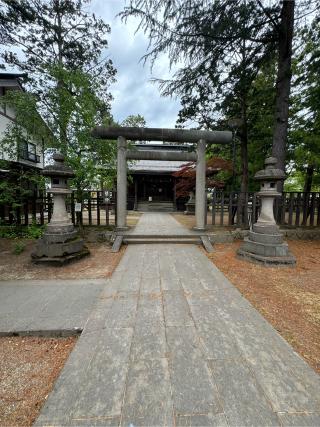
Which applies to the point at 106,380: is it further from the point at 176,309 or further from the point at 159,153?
the point at 159,153

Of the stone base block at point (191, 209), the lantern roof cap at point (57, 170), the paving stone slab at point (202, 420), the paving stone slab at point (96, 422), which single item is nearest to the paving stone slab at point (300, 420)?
the paving stone slab at point (202, 420)

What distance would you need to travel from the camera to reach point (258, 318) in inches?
104

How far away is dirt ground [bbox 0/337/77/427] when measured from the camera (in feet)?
4.86

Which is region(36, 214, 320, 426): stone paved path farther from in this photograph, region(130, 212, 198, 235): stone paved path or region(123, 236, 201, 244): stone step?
region(130, 212, 198, 235): stone paved path

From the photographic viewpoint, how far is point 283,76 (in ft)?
22.7

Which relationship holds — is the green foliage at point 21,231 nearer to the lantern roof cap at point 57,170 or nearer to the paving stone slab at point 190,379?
the lantern roof cap at point 57,170

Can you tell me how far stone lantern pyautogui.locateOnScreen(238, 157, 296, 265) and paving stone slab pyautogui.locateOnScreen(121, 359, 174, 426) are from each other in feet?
12.9

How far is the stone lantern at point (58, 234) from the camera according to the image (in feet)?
15.5

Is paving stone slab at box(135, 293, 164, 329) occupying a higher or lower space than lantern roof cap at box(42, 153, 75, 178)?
lower

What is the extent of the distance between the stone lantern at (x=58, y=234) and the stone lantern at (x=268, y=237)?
14.1 ft

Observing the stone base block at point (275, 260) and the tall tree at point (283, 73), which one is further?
the tall tree at point (283, 73)

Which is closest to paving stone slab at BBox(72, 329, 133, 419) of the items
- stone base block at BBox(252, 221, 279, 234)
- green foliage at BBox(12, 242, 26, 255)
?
stone base block at BBox(252, 221, 279, 234)

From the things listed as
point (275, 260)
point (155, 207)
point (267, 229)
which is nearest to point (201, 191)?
point (267, 229)

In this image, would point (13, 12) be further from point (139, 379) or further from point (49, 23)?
point (139, 379)
